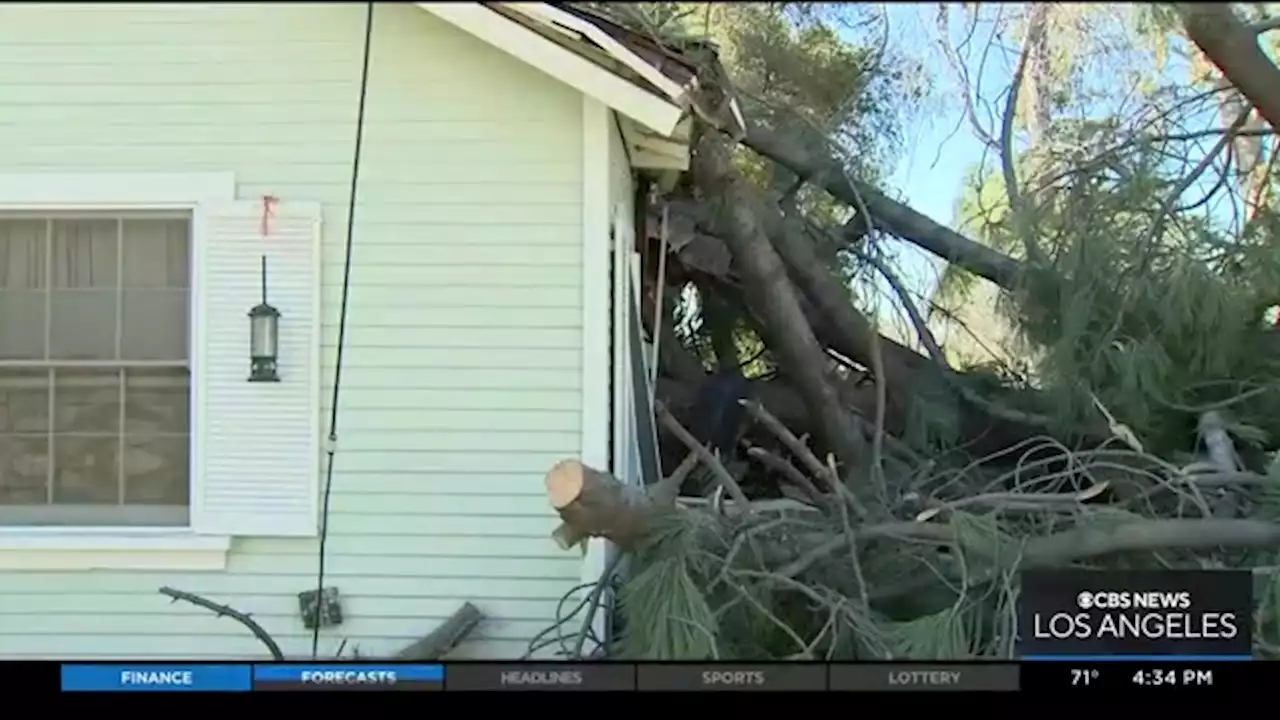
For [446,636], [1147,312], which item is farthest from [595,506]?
[1147,312]

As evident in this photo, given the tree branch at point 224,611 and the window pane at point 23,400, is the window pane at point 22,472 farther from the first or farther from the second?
the tree branch at point 224,611

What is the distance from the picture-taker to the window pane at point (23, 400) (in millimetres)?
2242

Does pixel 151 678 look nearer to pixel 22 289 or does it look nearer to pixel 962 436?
pixel 22 289

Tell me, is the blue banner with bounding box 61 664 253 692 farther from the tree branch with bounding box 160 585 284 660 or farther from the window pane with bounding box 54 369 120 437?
the window pane with bounding box 54 369 120 437

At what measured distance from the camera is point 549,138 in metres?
2.39

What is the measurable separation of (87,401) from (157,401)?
Result: 104 millimetres

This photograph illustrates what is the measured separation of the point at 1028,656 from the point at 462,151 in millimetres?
1139

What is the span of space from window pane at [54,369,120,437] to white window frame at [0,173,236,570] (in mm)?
136

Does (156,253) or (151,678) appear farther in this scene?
(156,253)

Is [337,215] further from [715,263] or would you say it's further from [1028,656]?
[1028,656]

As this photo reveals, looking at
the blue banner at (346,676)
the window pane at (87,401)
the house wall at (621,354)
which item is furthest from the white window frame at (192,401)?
the house wall at (621,354)

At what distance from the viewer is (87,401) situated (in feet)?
7.46

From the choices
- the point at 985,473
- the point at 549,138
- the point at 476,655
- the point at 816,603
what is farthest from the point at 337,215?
the point at 985,473

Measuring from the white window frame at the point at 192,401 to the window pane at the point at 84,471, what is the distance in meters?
0.05
